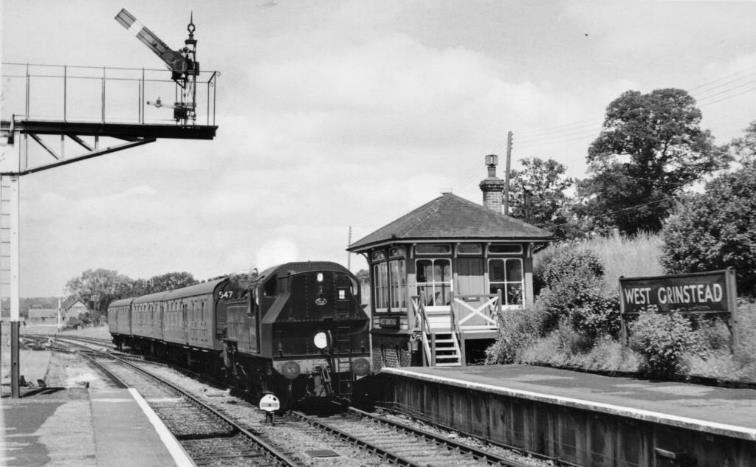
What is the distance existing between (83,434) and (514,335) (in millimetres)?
11990

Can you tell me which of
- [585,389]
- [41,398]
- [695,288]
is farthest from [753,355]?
[41,398]

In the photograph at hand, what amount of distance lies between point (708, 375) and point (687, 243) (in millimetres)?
4789

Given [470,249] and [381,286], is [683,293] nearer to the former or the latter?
[470,249]

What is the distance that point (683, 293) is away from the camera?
560 inches

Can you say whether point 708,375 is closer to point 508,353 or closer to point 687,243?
point 687,243

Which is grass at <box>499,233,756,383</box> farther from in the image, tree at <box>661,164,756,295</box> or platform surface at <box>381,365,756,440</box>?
tree at <box>661,164,756,295</box>

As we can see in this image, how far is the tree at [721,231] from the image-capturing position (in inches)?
625

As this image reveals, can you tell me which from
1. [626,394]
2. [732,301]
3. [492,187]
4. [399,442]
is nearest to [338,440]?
[399,442]

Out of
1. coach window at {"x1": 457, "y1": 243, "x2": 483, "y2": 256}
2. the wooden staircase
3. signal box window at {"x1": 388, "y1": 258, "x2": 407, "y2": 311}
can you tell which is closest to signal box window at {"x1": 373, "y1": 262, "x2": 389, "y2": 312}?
Answer: signal box window at {"x1": 388, "y1": 258, "x2": 407, "y2": 311}

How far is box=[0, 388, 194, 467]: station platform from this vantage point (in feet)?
31.1

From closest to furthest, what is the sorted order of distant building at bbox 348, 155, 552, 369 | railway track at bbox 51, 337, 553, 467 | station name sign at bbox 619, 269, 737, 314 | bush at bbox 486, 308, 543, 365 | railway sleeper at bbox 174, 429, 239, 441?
1. railway track at bbox 51, 337, 553, 467
2. station name sign at bbox 619, 269, 737, 314
3. railway sleeper at bbox 174, 429, 239, 441
4. bush at bbox 486, 308, 543, 365
5. distant building at bbox 348, 155, 552, 369

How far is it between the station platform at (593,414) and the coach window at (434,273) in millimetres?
7123

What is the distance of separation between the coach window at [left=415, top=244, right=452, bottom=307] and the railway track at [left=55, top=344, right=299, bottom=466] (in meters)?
7.83

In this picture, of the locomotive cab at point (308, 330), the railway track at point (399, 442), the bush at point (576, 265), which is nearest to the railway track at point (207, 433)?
the railway track at point (399, 442)
